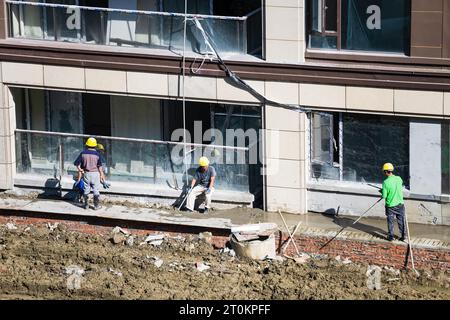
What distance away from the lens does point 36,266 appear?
32.6 metres

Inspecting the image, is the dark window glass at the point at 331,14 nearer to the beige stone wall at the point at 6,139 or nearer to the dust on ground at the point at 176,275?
the dust on ground at the point at 176,275

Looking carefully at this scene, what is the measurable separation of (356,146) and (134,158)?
541 cm

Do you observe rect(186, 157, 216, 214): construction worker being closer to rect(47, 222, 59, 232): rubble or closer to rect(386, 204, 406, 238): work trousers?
rect(47, 222, 59, 232): rubble

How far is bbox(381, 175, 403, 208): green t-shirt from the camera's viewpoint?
32.1m

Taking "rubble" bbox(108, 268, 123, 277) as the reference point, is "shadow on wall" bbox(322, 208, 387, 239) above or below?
above

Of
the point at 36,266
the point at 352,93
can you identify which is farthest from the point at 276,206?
the point at 36,266

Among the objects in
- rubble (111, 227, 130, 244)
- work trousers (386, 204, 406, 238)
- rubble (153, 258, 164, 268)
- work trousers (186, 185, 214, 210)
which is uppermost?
work trousers (186, 185, 214, 210)

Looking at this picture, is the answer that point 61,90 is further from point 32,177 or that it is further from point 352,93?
point 352,93

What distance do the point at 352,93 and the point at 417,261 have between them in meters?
4.11

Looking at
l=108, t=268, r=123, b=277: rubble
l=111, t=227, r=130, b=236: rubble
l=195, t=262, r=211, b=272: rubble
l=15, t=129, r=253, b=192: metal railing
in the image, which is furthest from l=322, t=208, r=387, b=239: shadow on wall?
l=108, t=268, r=123, b=277: rubble

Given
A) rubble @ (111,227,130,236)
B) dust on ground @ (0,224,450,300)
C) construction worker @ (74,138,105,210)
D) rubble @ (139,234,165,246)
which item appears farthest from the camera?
construction worker @ (74,138,105,210)

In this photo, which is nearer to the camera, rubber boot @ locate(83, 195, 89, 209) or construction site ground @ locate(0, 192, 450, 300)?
construction site ground @ locate(0, 192, 450, 300)

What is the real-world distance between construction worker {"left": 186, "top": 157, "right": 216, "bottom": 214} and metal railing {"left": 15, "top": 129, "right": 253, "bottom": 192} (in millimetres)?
528
